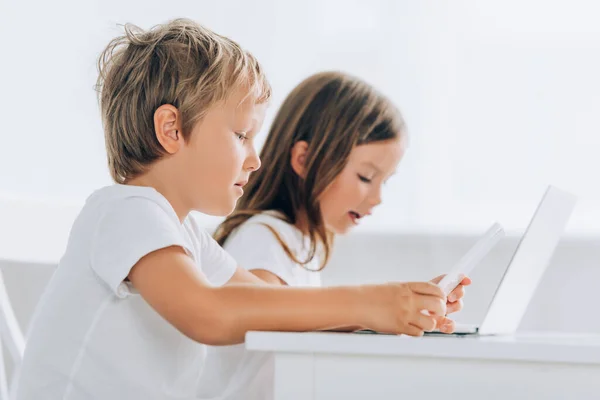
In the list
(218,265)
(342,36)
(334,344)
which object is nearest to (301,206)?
(218,265)

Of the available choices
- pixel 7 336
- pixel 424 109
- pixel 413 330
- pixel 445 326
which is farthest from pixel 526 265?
pixel 424 109

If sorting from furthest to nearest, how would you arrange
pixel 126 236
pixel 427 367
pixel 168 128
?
pixel 168 128 → pixel 126 236 → pixel 427 367

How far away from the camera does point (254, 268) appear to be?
1436 mm

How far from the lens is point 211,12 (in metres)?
2.27

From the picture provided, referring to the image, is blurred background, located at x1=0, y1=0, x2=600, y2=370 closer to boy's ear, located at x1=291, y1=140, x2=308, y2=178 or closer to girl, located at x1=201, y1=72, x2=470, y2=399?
girl, located at x1=201, y1=72, x2=470, y2=399

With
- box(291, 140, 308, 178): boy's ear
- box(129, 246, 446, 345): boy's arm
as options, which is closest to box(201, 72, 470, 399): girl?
box(291, 140, 308, 178): boy's ear

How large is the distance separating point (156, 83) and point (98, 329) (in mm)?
313

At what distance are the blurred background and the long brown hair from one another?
481mm

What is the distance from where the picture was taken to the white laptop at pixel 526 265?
0.87 m

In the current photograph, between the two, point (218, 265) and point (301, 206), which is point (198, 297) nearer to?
point (218, 265)

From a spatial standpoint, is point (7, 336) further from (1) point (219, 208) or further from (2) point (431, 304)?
(2) point (431, 304)

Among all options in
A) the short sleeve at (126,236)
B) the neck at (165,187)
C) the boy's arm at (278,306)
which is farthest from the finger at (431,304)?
the neck at (165,187)

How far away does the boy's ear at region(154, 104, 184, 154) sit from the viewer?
102 cm

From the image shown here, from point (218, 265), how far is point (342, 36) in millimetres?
1164
